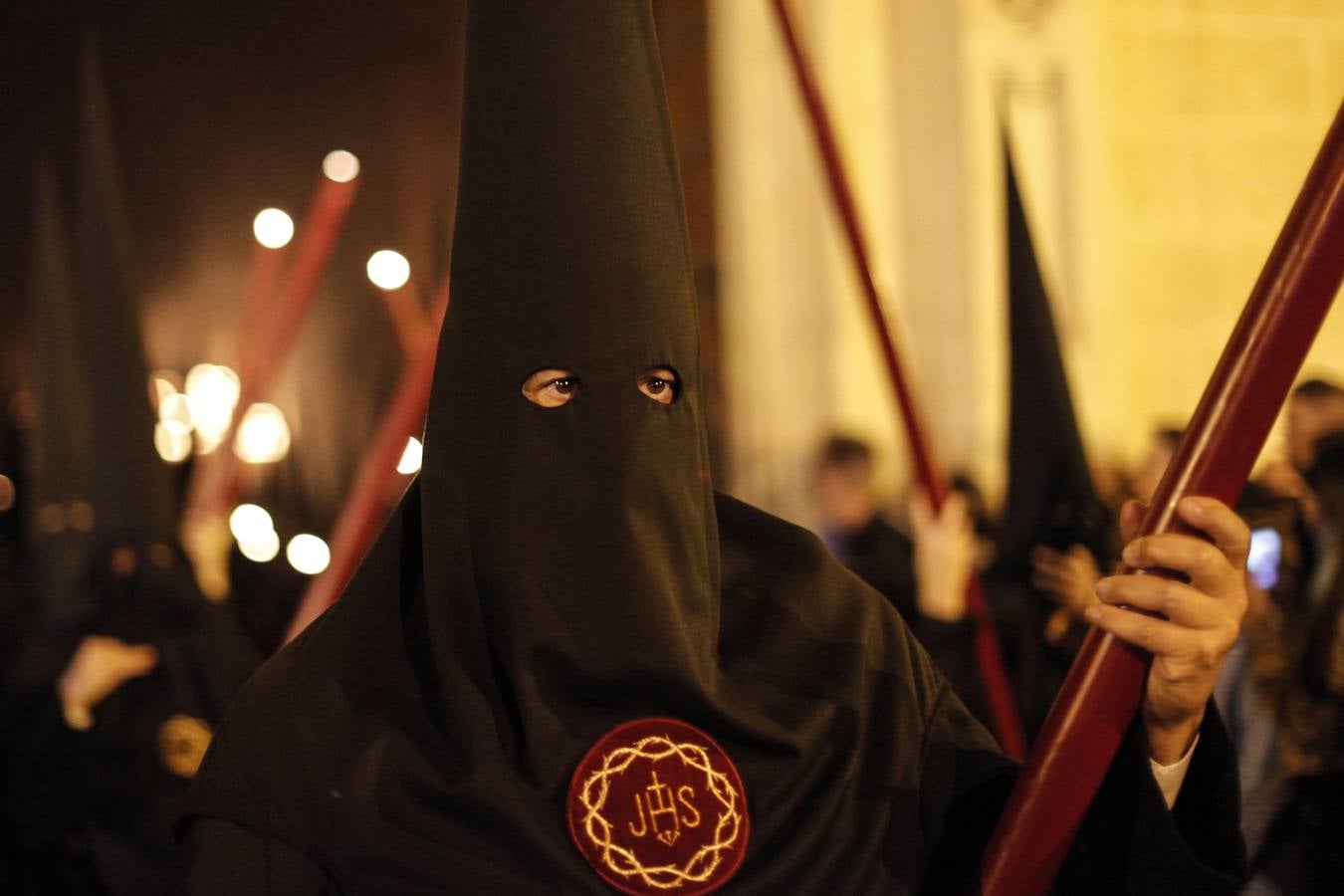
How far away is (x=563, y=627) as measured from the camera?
70.9 inches

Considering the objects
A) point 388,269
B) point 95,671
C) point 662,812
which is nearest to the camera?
point 662,812

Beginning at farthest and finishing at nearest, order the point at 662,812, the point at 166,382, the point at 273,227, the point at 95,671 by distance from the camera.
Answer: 1. the point at 166,382
2. the point at 273,227
3. the point at 95,671
4. the point at 662,812

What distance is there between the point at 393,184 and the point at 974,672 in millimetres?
6235

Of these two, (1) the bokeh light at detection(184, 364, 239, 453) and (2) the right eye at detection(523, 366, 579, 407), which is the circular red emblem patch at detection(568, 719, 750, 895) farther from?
(1) the bokeh light at detection(184, 364, 239, 453)

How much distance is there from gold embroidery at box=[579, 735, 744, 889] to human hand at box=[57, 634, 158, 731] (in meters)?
2.51

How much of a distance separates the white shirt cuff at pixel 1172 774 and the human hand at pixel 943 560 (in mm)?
1557

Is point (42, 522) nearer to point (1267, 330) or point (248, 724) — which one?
point (248, 724)

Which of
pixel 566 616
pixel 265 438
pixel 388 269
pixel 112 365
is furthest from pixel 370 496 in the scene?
pixel 265 438

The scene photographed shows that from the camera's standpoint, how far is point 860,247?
106 inches

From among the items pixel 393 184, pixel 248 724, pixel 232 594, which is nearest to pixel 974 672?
pixel 248 724

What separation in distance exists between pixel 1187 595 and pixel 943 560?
1.95 meters

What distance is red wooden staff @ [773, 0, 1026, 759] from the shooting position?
253cm

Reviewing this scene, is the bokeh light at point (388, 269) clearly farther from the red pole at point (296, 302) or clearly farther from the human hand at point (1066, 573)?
the human hand at point (1066, 573)

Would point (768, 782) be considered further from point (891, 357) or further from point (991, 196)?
point (991, 196)
